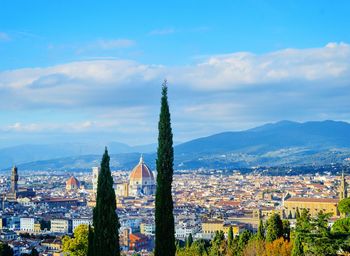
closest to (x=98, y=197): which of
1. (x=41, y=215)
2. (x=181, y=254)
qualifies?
(x=181, y=254)

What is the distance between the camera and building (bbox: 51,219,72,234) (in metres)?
61.9

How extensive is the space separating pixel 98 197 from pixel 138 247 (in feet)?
127

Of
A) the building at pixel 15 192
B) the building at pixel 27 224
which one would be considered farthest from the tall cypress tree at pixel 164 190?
the building at pixel 15 192

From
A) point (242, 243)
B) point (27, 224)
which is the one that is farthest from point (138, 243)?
point (242, 243)

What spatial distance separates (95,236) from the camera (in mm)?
11859

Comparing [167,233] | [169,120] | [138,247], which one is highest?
[169,120]

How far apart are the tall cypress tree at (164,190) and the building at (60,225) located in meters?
50.4

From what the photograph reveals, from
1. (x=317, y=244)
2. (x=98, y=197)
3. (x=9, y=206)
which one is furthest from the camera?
(x=9, y=206)

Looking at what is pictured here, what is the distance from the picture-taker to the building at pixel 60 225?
203 feet

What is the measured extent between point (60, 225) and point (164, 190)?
176 ft

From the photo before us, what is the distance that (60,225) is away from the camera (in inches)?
2516

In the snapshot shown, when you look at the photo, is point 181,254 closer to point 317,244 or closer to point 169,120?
point 317,244

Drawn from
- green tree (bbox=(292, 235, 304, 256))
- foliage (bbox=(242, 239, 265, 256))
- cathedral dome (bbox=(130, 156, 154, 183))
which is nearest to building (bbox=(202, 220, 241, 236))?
foliage (bbox=(242, 239, 265, 256))

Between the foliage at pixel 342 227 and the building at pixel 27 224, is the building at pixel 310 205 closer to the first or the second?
the building at pixel 27 224
